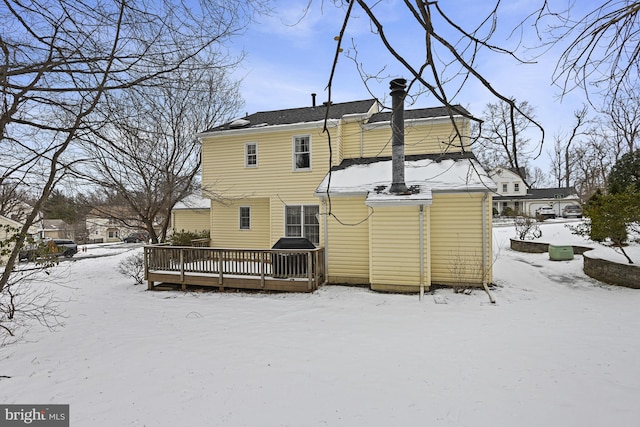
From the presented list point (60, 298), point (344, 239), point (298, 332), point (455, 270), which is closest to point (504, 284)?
point (455, 270)

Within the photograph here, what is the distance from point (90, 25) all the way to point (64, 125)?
1617mm

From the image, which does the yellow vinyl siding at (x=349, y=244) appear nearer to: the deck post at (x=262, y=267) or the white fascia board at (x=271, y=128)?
the deck post at (x=262, y=267)

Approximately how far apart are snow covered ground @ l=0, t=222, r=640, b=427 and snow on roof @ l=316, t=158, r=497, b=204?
2650 mm

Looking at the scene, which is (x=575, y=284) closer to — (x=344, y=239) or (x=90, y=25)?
(x=344, y=239)

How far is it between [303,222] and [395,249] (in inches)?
177

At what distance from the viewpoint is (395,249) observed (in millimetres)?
8570

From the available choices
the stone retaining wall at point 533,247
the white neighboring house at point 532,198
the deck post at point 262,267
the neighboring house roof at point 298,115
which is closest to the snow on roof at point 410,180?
the deck post at point 262,267

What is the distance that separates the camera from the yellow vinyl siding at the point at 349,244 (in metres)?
9.34

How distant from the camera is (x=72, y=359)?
5.03 meters

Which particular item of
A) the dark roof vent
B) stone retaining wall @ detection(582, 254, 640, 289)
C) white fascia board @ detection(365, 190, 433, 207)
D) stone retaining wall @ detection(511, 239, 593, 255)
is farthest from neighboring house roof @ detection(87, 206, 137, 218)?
stone retaining wall @ detection(511, 239, 593, 255)

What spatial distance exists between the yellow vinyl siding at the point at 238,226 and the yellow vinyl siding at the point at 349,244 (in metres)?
4.29

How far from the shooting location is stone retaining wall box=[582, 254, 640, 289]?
831 centimetres

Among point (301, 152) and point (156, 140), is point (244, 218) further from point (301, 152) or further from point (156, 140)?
point (156, 140)

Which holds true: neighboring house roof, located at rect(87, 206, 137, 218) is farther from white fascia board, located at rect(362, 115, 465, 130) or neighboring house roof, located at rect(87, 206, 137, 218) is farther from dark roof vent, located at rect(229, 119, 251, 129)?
white fascia board, located at rect(362, 115, 465, 130)
